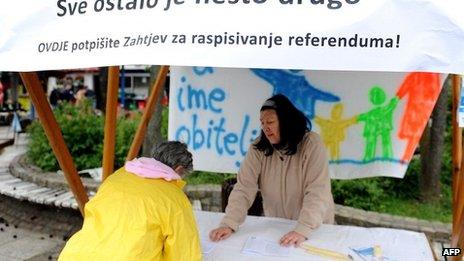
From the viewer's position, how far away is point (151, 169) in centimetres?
233

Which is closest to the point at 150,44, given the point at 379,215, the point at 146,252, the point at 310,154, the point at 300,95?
the point at 146,252

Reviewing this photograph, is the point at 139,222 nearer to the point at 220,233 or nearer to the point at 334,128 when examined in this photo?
the point at 220,233

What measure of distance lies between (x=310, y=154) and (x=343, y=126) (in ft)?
4.49

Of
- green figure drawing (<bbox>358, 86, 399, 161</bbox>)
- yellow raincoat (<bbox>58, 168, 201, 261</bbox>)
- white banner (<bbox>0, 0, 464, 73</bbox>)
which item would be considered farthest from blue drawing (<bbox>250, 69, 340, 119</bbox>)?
white banner (<bbox>0, 0, 464, 73</bbox>)

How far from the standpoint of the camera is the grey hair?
7.98ft

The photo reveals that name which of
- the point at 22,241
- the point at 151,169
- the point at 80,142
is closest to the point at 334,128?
the point at 151,169

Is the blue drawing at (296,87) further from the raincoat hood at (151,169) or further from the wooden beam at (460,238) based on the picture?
the raincoat hood at (151,169)

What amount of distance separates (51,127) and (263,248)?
1.51m

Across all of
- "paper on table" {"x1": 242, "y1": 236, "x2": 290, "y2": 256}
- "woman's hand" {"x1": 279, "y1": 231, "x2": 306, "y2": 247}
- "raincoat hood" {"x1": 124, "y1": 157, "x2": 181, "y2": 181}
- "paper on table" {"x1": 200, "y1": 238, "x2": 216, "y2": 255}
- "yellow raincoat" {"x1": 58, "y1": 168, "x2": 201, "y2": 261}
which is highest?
"raincoat hood" {"x1": 124, "y1": 157, "x2": 181, "y2": 181}

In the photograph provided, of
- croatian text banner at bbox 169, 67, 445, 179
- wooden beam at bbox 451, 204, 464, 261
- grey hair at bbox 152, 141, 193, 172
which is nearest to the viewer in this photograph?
grey hair at bbox 152, 141, 193, 172

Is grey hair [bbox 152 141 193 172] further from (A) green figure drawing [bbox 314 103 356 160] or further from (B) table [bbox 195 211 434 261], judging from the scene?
(A) green figure drawing [bbox 314 103 356 160]

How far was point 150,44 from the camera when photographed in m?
1.95

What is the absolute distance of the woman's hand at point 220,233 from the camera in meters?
2.90

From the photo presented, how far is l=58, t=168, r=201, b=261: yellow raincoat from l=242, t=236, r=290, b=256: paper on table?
21.1 inches
